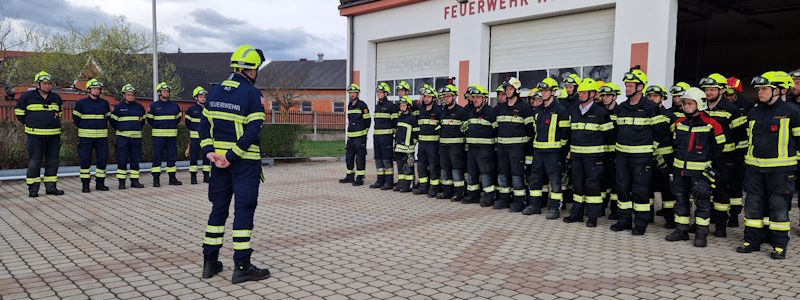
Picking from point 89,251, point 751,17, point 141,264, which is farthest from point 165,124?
point 751,17

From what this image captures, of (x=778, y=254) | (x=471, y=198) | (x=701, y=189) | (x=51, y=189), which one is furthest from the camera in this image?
(x=51, y=189)

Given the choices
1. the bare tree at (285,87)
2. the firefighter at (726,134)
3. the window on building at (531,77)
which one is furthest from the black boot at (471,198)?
the bare tree at (285,87)

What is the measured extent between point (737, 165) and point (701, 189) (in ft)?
3.43

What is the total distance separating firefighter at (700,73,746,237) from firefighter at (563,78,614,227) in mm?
1255

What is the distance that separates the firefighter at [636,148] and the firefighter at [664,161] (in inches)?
2.9

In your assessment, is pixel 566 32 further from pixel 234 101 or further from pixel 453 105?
pixel 234 101

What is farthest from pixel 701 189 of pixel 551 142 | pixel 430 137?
pixel 430 137

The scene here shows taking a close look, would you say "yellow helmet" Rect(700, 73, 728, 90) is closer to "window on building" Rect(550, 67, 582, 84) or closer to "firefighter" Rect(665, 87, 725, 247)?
"firefighter" Rect(665, 87, 725, 247)

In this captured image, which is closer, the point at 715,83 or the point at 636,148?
the point at 715,83

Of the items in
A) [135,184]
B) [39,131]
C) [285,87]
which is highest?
[285,87]

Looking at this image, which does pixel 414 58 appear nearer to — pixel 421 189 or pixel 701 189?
pixel 421 189

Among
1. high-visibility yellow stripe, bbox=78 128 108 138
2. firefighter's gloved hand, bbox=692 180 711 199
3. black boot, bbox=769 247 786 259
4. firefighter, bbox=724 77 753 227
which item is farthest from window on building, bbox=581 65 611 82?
high-visibility yellow stripe, bbox=78 128 108 138

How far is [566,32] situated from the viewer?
510 inches

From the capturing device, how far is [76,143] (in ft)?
42.4
